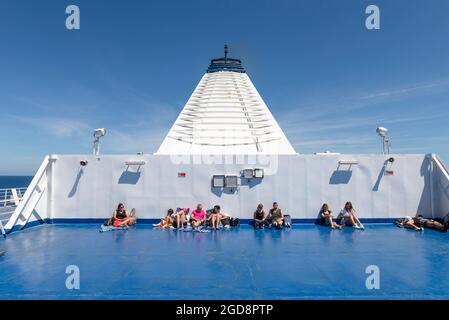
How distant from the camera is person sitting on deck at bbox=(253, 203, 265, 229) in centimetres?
848

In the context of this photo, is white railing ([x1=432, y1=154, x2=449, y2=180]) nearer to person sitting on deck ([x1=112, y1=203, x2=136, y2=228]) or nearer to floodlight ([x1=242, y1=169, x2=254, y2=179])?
floodlight ([x1=242, y1=169, x2=254, y2=179])

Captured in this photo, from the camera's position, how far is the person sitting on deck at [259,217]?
8.48 m

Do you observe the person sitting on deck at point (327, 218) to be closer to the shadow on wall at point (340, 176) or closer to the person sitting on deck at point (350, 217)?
the person sitting on deck at point (350, 217)

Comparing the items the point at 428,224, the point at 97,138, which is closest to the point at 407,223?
the point at 428,224

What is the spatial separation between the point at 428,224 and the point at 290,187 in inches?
144

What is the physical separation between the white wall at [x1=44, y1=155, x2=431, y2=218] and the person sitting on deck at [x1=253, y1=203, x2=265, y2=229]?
1.83 feet

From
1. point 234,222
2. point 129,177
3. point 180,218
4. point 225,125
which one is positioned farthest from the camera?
point 225,125

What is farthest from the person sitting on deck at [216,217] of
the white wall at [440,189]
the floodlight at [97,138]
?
the white wall at [440,189]

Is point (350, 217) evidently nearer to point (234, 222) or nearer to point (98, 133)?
point (234, 222)

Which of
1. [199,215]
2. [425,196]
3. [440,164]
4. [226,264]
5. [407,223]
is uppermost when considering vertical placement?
[440,164]

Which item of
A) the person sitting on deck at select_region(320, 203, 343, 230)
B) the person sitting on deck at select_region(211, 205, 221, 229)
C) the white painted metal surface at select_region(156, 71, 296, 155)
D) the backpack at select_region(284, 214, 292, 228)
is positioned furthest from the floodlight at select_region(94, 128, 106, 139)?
the person sitting on deck at select_region(320, 203, 343, 230)

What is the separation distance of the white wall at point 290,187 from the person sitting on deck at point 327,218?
0.24 metres

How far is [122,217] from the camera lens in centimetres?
878
